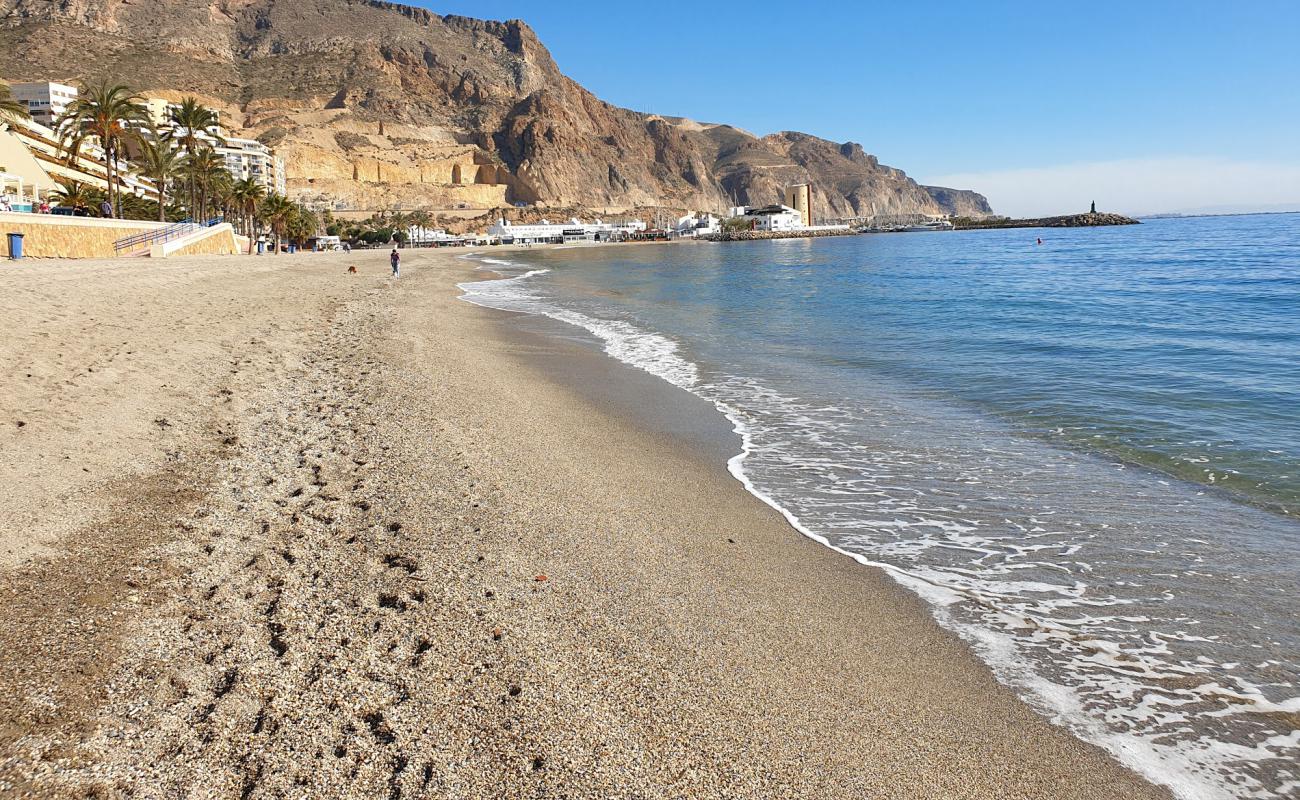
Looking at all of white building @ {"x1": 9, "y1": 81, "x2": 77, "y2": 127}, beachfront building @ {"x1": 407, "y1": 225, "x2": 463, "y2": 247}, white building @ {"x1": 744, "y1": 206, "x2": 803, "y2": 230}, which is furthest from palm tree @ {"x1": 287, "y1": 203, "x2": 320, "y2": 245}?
white building @ {"x1": 744, "y1": 206, "x2": 803, "y2": 230}

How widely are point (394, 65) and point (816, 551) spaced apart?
621ft

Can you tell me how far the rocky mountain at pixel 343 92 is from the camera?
412ft

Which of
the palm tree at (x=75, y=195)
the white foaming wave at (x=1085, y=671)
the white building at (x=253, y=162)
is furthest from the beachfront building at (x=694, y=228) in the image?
the white foaming wave at (x=1085, y=671)

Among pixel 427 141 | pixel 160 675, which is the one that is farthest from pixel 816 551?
pixel 427 141

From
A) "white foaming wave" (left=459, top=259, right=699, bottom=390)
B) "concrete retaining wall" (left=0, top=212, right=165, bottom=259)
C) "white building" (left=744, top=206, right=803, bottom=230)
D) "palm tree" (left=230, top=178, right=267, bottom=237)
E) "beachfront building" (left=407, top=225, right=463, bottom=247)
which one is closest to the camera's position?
"white foaming wave" (left=459, top=259, right=699, bottom=390)

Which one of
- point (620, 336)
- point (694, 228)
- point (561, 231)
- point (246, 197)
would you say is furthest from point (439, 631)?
point (694, 228)

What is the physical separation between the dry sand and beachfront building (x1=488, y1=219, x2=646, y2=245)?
410ft

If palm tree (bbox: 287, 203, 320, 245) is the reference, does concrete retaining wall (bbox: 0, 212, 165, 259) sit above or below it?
below

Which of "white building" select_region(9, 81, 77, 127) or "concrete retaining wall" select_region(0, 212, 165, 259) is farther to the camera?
"white building" select_region(9, 81, 77, 127)

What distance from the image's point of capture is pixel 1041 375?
12.7m

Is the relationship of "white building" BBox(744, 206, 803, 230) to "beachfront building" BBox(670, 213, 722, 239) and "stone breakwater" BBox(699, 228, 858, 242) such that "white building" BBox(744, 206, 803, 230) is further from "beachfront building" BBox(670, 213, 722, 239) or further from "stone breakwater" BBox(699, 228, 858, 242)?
"beachfront building" BBox(670, 213, 722, 239)

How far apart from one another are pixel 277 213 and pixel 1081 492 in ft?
232

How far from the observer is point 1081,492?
267 inches

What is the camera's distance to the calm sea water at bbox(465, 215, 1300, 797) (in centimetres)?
378
